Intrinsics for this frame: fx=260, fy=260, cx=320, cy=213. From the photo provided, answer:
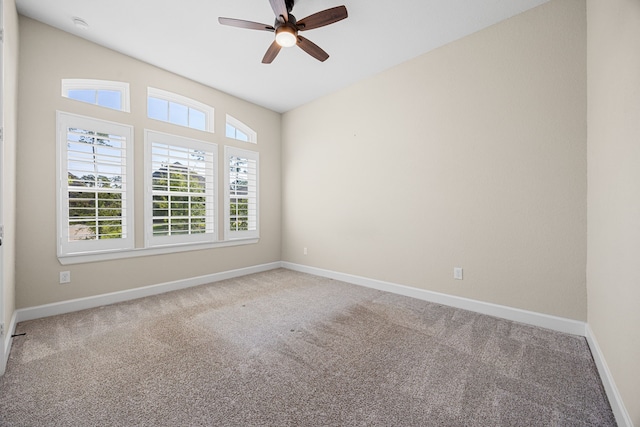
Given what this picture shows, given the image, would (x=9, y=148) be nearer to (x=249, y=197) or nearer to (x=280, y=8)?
(x=280, y=8)

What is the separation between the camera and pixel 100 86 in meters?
2.99

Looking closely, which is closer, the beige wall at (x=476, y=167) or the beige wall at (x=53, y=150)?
the beige wall at (x=476, y=167)

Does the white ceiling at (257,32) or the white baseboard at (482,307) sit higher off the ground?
the white ceiling at (257,32)

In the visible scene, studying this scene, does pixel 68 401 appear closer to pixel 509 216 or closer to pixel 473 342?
pixel 473 342

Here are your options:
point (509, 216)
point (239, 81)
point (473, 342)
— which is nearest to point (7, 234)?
point (239, 81)

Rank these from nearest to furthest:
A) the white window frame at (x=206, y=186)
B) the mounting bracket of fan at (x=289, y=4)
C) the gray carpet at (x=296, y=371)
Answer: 1. the gray carpet at (x=296, y=371)
2. the mounting bracket of fan at (x=289, y=4)
3. the white window frame at (x=206, y=186)

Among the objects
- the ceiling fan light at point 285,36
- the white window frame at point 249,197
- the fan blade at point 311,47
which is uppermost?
the fan blade at point 311,47

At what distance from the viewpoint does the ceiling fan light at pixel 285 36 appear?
7.39ft

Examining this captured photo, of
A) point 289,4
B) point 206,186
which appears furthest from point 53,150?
point 289,4

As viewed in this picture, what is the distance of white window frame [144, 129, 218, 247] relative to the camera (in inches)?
128

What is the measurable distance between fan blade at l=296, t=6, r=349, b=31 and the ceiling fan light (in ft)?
0.28

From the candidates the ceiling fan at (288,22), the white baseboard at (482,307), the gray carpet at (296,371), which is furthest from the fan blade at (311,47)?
Result: the white baseboard at (482,307)

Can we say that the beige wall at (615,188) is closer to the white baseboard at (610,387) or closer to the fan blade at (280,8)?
the white baseboard at (610,387)

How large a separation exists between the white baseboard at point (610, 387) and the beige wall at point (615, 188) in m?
0.04
